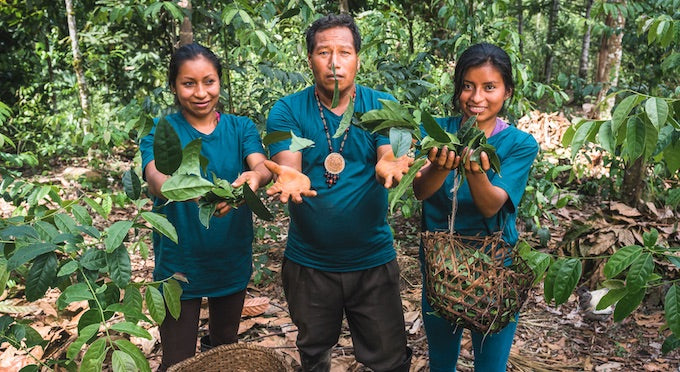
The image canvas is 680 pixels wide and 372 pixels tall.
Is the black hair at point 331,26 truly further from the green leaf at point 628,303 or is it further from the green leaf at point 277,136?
the green leaf at point 628,303

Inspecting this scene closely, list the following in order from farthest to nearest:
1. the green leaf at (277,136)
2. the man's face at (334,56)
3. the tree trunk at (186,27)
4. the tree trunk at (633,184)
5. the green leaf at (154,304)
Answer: the tree trunk at (633,184)
the tree trunk at (186,27)
the man's face at (334,56)
the green leaf at (277,136)
the green leaf at (154,304)

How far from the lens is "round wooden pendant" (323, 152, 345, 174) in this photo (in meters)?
1.84

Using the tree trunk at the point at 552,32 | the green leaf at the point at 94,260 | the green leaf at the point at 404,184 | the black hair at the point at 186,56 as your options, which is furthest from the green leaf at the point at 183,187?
the tree trunk at the point at 552,32

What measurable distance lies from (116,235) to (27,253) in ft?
0.67

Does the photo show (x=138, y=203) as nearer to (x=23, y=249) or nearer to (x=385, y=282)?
(x=23, y=249)

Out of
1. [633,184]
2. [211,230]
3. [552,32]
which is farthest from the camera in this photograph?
[552,32]

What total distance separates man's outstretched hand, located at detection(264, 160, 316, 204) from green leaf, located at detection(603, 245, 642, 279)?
844 mm

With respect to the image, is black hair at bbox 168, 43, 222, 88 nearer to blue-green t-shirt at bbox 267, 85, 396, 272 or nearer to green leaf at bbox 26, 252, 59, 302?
blue-green t-shirt at bbox 267, 85, 396, 272

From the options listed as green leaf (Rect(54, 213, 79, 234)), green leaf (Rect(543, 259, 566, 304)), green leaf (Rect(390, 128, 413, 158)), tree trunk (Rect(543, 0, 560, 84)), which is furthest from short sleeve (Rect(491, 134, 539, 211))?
tree trunk (Rect(543, 0, 560, 84))

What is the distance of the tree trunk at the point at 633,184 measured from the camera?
404 centimetres

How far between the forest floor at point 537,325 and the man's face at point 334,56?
1529mm

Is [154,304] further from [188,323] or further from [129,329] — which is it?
[188,323]

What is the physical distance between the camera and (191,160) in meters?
1.29

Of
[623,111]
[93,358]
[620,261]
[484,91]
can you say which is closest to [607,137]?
[623,111]
